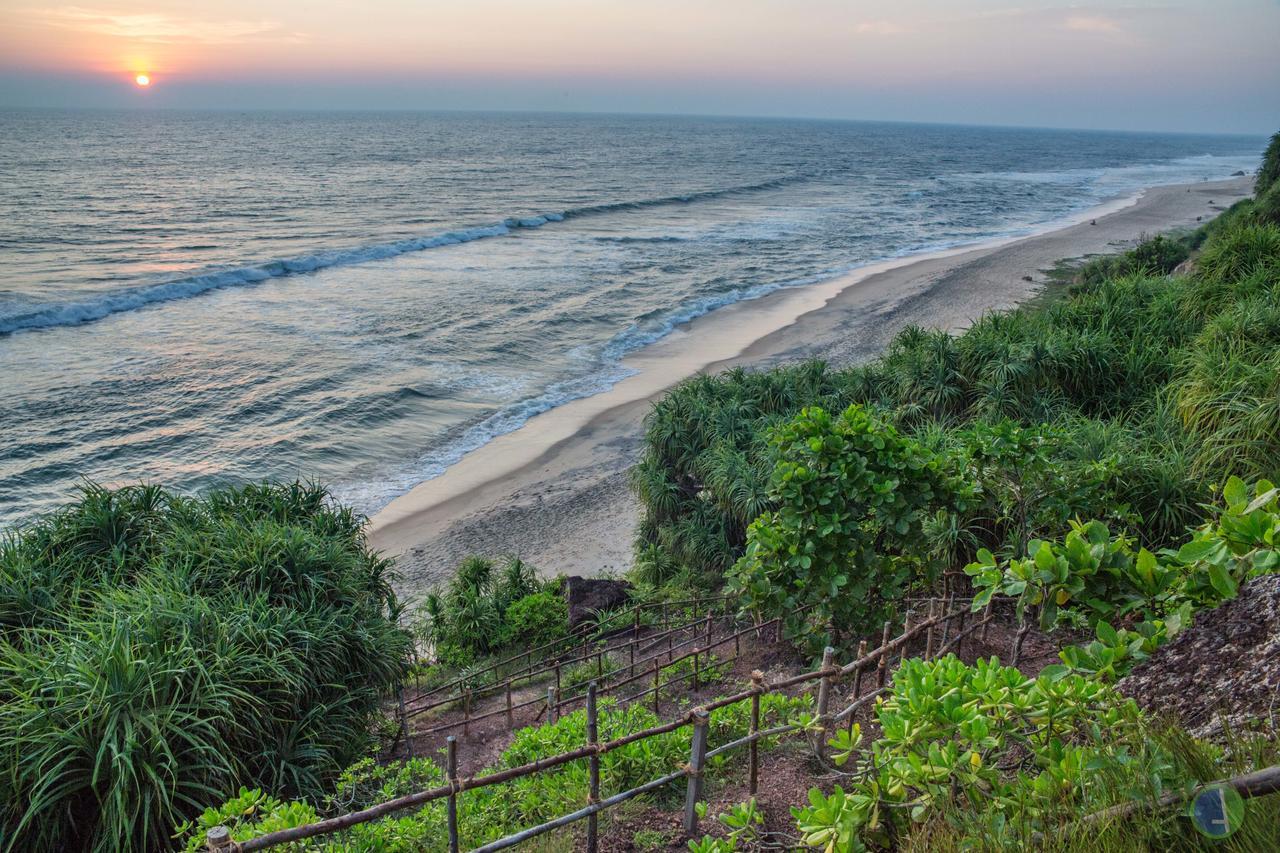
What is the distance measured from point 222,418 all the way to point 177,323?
10.8 metres

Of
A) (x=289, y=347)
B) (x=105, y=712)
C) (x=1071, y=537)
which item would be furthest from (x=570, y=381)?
(x=1071, y=537)

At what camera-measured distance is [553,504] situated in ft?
57.4

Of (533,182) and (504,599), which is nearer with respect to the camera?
(504,599)

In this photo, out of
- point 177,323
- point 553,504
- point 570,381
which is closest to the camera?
point 553,504

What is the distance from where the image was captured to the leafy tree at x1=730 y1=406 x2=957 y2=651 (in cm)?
620

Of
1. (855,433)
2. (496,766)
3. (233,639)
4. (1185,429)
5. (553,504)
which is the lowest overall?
(553,504)

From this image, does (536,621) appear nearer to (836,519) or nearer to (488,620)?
(488,620)

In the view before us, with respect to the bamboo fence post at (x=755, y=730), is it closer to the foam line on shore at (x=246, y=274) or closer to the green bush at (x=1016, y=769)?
the green bush at (x=1016, y=769)

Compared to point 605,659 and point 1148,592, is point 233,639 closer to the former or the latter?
point 605,659

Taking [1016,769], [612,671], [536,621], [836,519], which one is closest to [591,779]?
[1016,769]

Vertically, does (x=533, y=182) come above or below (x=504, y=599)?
above

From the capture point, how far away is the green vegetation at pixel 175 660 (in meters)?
5.45

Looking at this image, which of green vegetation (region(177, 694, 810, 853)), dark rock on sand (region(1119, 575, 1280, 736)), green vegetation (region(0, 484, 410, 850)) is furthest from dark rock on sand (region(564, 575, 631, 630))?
dark rock on sand (region(1119, 575, 1280, 736))

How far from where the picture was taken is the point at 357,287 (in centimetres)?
3616
